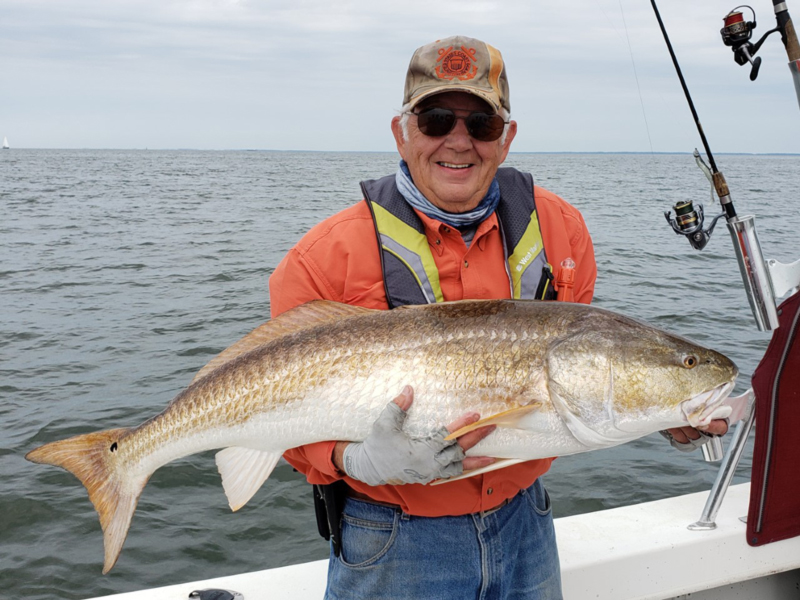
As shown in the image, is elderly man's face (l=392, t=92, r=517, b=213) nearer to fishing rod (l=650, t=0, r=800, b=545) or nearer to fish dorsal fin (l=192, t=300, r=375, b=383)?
fish dorsal fin (l=192, t=300, r=375, b=383)

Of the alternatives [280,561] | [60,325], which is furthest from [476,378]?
[60,325]

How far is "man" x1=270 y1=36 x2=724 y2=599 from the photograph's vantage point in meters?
2.51

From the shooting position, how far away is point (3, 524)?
6.39 metres

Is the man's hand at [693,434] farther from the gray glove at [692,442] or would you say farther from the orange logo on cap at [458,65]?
the orange logo on cap at [458,65]

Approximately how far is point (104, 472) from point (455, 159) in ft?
5.93

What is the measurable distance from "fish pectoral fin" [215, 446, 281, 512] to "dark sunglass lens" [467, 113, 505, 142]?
4.56 ft

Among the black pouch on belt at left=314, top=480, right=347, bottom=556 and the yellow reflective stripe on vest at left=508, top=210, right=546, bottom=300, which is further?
the yellow reflective stripe on vest at left=508, top=210, right=546, bottom=300

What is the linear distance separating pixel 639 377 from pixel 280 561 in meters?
4.43

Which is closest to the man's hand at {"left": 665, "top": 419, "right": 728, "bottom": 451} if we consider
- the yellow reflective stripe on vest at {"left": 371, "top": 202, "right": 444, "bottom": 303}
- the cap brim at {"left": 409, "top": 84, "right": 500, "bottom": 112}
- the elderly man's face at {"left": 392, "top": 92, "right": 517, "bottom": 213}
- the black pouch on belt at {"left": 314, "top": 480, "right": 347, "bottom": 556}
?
the yellow reflective stripe on vest at {"left": 371, "top": 202, "right": 444, "bottom": 303}

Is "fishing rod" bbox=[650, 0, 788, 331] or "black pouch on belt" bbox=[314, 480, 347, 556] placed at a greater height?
"fishing rod" bbox=[650, 0, 788, 331]

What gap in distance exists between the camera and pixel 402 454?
222cm

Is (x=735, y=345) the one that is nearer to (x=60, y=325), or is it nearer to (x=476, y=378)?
(x=476, y=378)

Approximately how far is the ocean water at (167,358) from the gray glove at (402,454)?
9.47 ft

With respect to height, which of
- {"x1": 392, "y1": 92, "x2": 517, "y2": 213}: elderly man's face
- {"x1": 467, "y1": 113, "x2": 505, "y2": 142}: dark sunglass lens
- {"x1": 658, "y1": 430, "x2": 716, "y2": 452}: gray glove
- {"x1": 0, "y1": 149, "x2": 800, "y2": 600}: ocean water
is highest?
{"x1": 467, "y1": 113, "x2": 505, "y2": 142}: dark sunglass lens
